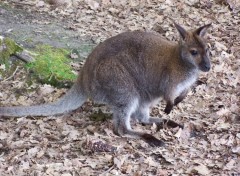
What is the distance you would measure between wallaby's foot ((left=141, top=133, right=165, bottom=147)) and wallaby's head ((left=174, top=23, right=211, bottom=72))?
91 cm

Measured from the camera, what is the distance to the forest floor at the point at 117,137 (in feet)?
15.6

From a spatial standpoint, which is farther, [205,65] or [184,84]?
[184,84]

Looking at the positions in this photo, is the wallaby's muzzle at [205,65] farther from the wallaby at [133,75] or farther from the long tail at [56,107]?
the long tail at [56,107]

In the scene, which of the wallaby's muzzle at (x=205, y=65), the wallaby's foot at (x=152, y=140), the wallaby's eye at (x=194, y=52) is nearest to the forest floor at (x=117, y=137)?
the wallaby's foot at (x=152, y=140)

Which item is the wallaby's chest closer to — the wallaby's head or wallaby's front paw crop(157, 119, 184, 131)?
the wallaby's head

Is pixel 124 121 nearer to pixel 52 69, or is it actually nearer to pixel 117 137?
pixel 117 137

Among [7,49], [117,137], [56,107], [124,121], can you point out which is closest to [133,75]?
[124,121]

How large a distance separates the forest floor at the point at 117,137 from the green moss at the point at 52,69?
5.0 inches

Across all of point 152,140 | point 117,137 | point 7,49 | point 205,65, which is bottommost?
point 117,137

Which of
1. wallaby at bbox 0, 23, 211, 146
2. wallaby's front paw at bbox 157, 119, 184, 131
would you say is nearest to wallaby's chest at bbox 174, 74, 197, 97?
wallaby at bbox 0, 23, 211, 146

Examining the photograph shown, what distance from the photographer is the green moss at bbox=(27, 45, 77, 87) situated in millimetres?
6141

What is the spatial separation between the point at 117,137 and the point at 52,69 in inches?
57.6

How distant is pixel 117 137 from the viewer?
17.4ft

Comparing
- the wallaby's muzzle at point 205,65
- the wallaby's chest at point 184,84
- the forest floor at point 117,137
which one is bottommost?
the forest floor at point 117,137
